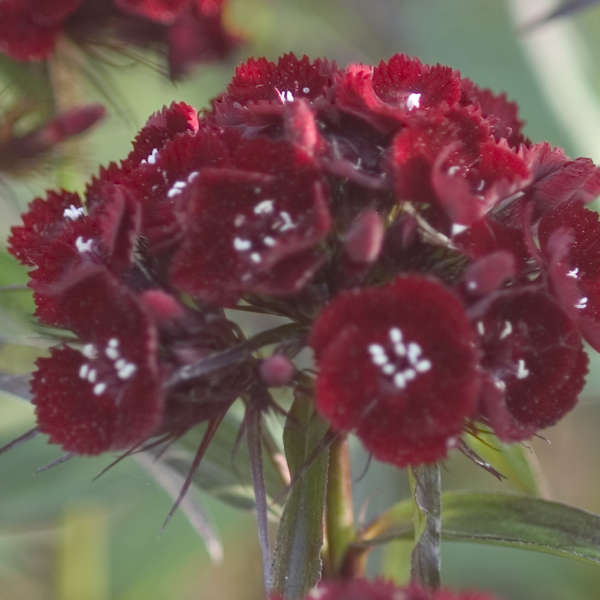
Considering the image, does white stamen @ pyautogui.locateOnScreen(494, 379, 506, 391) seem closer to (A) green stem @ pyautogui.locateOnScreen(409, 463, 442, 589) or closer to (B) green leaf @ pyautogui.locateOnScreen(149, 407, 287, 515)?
(A) green stem @ pyautogui.locateOnScreen(409, 463, 442, 589)

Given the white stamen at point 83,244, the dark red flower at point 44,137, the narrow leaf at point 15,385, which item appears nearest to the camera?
the white stamen at point 83,244

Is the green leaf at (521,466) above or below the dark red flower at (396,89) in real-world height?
below

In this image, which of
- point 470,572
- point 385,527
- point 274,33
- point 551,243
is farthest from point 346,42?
point 551,243

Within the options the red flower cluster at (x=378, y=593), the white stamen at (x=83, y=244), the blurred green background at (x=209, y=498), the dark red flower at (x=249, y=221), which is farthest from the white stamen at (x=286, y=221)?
the blurred green background at (x=209, y=498)

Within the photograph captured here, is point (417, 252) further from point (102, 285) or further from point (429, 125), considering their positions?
point (102, 285)

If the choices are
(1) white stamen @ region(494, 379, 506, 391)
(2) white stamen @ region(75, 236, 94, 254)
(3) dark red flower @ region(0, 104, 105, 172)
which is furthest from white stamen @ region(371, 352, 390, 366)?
(3) dark red flower @ region(0, 104, 105, 172)

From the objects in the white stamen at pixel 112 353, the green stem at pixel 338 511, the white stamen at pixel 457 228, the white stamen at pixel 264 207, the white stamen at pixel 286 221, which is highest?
the white stamen at pixel 264 207

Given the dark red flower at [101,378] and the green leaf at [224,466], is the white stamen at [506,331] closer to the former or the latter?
the dark red flower at [101,378]
